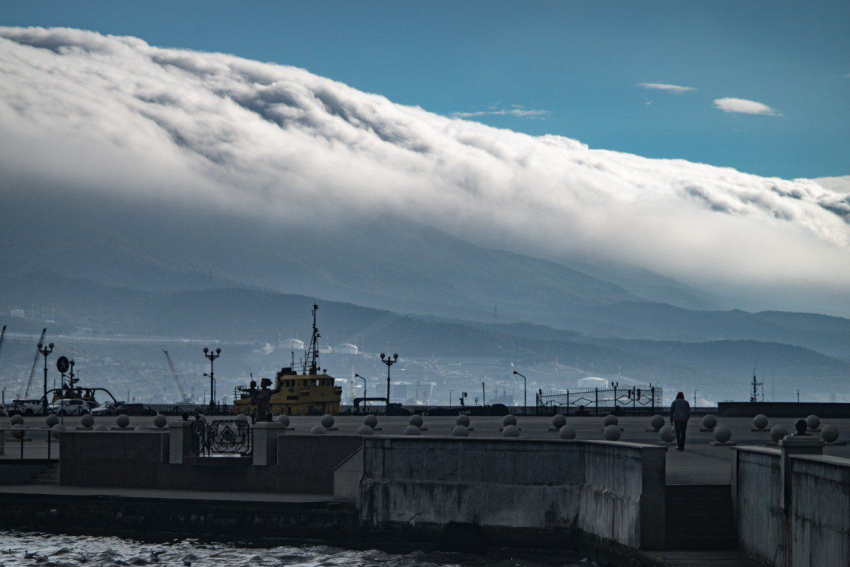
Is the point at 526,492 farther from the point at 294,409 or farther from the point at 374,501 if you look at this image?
the point at 294,409

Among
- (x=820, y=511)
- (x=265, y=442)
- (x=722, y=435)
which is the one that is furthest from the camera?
(x=722, y=435)

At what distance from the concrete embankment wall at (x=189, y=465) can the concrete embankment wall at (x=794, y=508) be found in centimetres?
1122

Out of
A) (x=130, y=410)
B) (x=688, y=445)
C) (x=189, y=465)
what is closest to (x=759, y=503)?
(x=688, y=445)

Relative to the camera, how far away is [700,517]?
21.2 metres

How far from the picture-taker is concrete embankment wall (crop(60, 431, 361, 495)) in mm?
29188

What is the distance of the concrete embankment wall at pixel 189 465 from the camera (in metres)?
29.2

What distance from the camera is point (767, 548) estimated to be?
19.1 m

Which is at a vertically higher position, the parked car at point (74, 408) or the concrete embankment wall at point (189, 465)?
the concrete embankment wall at point (189, 465)

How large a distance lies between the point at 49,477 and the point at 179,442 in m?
5.19

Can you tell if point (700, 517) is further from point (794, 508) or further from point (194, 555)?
point (194, 555)

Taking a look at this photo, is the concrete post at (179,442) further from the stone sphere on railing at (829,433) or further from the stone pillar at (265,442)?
the stone sphere on railing at (829,433)

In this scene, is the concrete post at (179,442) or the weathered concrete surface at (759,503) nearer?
the weathered concrete surface at (759,503)

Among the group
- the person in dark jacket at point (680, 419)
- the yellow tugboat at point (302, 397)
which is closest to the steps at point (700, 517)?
the person in dark jacket at point (680, 419)

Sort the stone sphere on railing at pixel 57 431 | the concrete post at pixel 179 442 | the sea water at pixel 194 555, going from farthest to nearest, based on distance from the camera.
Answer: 1. the stone sphere on railing at pixel 57 431
2. the concrete post at pixel 179 442
3. the sea water at pixel 194 555
